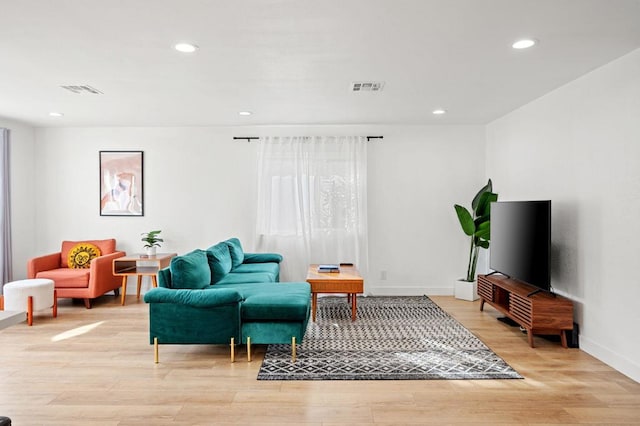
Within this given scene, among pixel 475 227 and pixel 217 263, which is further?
pixel 475 227

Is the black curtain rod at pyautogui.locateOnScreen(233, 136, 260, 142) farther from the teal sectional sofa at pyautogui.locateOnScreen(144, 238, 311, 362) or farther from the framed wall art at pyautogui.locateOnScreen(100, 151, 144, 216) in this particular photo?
the teal sectional sofa at pyautogui.locateOnScreen(144, 238, 311, 362)

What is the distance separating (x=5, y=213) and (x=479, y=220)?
652cm

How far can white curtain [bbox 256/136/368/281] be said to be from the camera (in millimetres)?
6379

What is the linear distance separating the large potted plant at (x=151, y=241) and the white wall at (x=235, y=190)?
0.14 m

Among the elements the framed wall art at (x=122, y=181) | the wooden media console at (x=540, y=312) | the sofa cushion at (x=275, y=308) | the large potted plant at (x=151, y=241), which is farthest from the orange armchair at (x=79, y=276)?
the wooden media console at (x=540, y=312)

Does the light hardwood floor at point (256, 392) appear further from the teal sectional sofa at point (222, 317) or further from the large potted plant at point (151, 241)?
the large potted plant at point (151, 241)

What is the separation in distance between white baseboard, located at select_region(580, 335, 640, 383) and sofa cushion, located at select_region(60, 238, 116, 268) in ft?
19.6

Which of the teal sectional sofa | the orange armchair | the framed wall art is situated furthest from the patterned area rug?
the framed wall art

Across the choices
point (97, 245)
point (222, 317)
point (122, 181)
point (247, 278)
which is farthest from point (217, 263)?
point (122, 181)

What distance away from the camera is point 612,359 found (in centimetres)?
355

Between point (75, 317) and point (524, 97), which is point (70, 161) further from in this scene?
point (524, 97)

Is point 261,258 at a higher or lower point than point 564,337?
higher

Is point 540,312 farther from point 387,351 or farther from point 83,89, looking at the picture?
point 83,89

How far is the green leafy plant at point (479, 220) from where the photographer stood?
19.0ft
